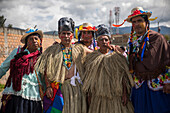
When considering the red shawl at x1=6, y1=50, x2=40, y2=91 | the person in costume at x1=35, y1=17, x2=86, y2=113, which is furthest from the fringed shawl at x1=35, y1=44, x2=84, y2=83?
the red shawl at x1=6, y1=50, x2=40, y2=91

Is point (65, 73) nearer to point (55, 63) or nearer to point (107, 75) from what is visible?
point (55, 63)

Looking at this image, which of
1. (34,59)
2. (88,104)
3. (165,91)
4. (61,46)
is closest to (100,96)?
(88,104)

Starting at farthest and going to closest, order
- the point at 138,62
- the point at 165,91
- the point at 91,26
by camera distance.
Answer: the point at 91,26 → the point at 138,62 → the point at 165,91

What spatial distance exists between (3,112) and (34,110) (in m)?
0.59

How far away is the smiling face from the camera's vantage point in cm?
287

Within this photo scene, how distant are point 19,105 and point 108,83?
1.60 m

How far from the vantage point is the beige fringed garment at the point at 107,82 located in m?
2.48

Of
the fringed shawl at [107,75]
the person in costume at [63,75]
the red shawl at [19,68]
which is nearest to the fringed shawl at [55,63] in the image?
the person in costume at [63,75]

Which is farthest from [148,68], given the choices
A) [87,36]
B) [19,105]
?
[19,105]

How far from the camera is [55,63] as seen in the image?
8.95 feet

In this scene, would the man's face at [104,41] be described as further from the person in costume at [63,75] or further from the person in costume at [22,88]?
the person in costume at [22,88]

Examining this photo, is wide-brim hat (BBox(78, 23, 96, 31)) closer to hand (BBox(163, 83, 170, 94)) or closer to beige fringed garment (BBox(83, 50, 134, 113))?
beige fringed garment (BBox(83, 50, 134, 113))

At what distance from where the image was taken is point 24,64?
266cm

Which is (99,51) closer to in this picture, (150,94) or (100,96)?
(100,96)
